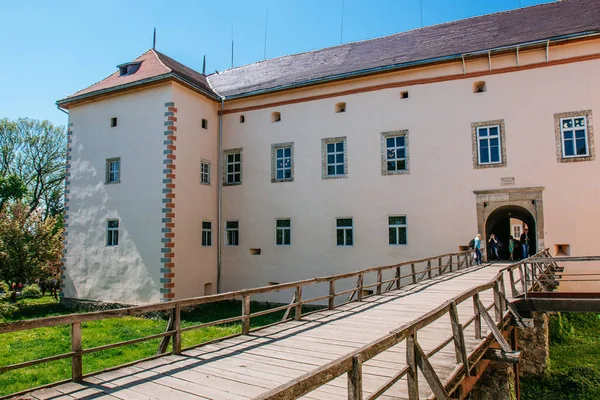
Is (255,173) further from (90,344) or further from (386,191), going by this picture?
(90,344)

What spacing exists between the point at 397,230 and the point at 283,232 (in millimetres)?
4640

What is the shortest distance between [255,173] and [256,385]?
1469 centimetres

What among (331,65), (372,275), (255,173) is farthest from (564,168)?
(255,173)

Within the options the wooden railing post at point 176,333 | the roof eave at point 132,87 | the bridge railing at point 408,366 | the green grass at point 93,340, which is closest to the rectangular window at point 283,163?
the roof eave at point 132,87

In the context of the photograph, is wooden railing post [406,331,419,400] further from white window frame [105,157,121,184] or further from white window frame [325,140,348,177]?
white window frame [105,157,121,184]

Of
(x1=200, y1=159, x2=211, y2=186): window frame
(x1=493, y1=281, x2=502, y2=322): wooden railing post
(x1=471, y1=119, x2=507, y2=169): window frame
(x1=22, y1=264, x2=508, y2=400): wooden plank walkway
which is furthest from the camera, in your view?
(x1=200, y1=159, x2=211, y2=186): window frame

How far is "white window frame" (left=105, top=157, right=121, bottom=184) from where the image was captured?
58.8ft

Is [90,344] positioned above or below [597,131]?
below

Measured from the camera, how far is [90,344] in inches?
447

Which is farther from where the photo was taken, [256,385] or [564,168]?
[564,168]

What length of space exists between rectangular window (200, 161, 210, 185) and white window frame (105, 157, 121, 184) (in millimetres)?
3254

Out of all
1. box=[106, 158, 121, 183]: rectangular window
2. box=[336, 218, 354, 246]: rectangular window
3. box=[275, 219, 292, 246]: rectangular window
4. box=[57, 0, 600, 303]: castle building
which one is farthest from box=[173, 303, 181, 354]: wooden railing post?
box=[106, 158, 121, 183]: rectangular window

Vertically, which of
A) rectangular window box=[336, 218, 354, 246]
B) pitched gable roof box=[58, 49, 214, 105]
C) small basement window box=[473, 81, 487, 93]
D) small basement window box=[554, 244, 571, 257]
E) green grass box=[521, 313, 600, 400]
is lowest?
green grass box=[521, 313, 600, 400]

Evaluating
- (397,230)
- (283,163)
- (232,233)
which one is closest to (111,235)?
(232,233)
